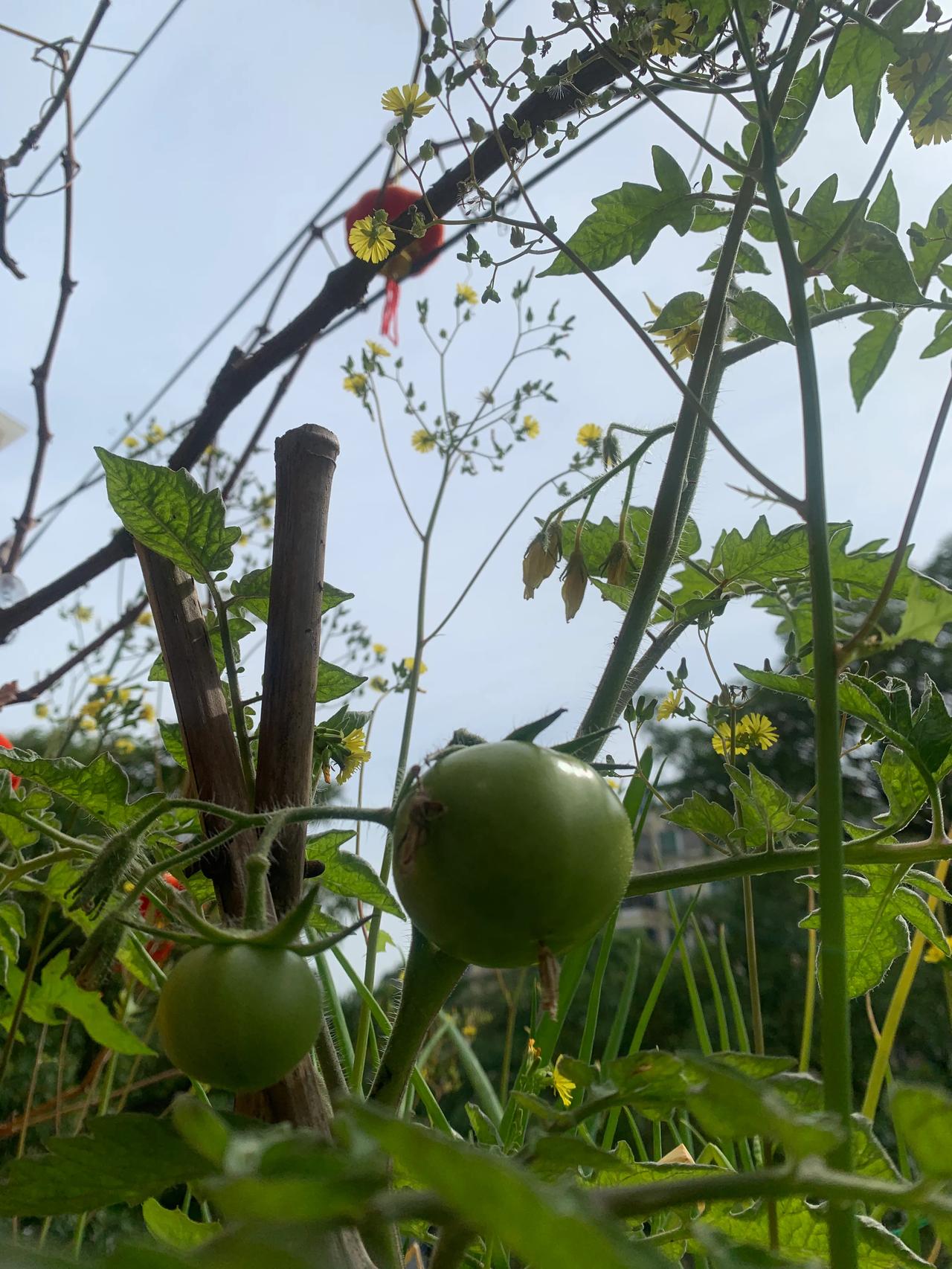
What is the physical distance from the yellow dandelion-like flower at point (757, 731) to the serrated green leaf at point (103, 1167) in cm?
63

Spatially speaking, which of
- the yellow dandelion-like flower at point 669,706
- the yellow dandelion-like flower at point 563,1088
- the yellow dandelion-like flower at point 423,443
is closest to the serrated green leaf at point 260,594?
the yellow dandelion-like flower at point 669,706

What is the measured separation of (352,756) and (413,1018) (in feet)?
0.77

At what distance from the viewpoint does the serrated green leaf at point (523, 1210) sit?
0.59 ft

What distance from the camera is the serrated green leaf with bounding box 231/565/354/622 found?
1.96 feet

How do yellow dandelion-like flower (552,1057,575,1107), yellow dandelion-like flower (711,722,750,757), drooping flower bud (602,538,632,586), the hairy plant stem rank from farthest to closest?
yellow dandelion-like flower (552,1057,575,1107), yellow dandelion-like flower (711,722,750,757), drooping flower bud (602,538,632,586), the hairy plant stem

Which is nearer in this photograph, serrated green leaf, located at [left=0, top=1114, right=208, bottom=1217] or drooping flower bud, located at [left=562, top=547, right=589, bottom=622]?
serrated green leaf, located at [left=0, top=1114, right=208, bottom=1217]

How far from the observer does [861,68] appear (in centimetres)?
53

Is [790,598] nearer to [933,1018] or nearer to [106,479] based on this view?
[106,479]

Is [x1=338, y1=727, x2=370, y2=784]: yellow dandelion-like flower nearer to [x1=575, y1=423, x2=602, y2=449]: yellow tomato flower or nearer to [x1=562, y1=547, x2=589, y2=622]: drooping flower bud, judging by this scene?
[x1=562, y1=547, x2=589, y2=622]: drooping flower bud

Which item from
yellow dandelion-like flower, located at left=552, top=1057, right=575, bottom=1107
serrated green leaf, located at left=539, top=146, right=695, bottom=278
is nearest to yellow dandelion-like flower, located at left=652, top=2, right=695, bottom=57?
serrated green leaf, located at left=539, top=146, right=695, bottom=278

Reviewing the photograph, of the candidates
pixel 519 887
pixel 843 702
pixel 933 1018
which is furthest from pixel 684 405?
pixel 933 1018

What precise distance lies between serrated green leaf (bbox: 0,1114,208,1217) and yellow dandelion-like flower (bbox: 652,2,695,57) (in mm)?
591

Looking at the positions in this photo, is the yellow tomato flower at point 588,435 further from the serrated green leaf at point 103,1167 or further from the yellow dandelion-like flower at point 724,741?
the serrated green leaf at point 103,1167

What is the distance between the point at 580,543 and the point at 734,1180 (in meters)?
0.49
